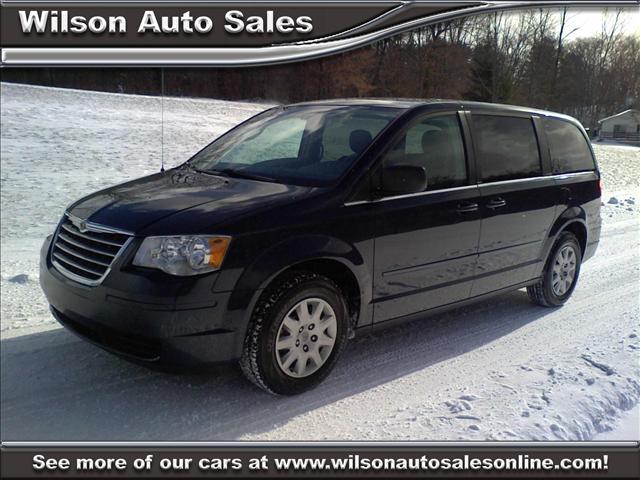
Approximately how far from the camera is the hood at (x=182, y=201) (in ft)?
10.1

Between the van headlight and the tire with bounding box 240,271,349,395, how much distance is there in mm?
373

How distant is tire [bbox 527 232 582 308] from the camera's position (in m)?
5.10

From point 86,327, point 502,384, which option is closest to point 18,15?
point 86,327

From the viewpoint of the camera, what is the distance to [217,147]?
4543mm

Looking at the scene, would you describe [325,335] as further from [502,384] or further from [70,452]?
[70,452]

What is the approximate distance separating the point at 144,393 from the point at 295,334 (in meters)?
0.91

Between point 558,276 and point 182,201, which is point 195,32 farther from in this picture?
point 558,276

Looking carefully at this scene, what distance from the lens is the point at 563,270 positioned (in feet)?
17.2

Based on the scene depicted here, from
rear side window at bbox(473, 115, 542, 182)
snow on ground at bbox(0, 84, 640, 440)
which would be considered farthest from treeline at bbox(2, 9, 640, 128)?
snow on ground at bbox(0, 84, 640, 440)

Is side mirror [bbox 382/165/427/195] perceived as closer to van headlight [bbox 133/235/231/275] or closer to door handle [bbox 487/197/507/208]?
door handle [bbox 487/197/507/208]

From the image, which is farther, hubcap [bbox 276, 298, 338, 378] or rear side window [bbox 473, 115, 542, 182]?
rear side window [bbox 473, 115, 542, 182]

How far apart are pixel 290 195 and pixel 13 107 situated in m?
7.08

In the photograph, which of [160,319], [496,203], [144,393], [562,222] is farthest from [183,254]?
[562,222]

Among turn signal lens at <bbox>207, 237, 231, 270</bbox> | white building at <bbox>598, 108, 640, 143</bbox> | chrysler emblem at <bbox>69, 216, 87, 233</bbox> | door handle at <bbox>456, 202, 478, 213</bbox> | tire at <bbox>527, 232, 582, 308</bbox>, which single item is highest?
white building at <bbox>598, 108, 640, 143</bbox>
